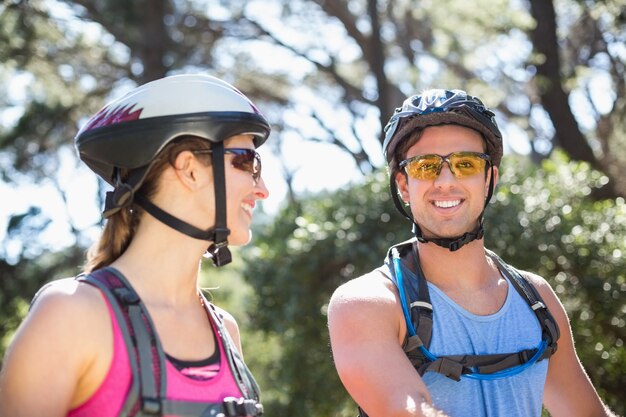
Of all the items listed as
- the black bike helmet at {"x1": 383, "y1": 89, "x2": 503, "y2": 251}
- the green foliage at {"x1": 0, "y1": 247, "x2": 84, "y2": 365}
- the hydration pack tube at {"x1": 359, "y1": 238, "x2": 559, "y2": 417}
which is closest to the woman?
the hydration pack tube at {"x1": 359, "y1": 238, "x2": 559, "y2": 417}

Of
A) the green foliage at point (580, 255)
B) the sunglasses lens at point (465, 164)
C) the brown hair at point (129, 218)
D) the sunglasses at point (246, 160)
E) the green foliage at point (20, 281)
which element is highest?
the sunglasses lens at point (465, 164)

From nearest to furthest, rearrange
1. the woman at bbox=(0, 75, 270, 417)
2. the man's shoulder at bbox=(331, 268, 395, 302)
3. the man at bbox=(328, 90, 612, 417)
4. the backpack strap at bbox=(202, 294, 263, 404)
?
1. the woman at bbox=(0, 75, 270, 417)
2. the backpack strap at bbox=(202, 294, 263, 404)
3. the man at bbox=(328, 90, 612, 417)
4. the man's shoulder at bbox=(331, 268, 395, 302)

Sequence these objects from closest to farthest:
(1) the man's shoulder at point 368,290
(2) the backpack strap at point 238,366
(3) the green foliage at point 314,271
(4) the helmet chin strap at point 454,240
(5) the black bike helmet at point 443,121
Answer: (2) the backpack strap at point 238,366 < (1) the man's shoulder at point 368,290 < (4) the helmet chin strap at point 454,240 < (5) the black bike helmet at point 443,121 < (3) the green foliage at point 314,271

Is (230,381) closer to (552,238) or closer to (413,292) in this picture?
(413,292)

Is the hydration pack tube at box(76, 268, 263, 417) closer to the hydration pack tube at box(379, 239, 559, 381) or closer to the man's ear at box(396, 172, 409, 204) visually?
the hydration pack tube at box(379, 239, 559, 381)

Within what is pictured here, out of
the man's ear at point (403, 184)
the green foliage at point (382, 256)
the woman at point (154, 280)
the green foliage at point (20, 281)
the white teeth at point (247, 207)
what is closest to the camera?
the woman at point (154, 280)

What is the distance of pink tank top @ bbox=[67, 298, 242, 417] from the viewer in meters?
2.33

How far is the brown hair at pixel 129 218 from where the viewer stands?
276 cm

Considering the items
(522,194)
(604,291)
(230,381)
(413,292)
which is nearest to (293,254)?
(522,194)

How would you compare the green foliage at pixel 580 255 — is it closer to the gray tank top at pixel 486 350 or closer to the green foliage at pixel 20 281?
the gray tank top at pixel 486 350

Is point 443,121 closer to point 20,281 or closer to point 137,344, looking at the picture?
point 137,344

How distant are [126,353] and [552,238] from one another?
6.14 meters

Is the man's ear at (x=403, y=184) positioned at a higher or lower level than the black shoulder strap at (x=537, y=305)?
higher

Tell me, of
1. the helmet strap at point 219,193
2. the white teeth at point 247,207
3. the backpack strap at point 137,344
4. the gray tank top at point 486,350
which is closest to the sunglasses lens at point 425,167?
the gray tank top at point 486,350
